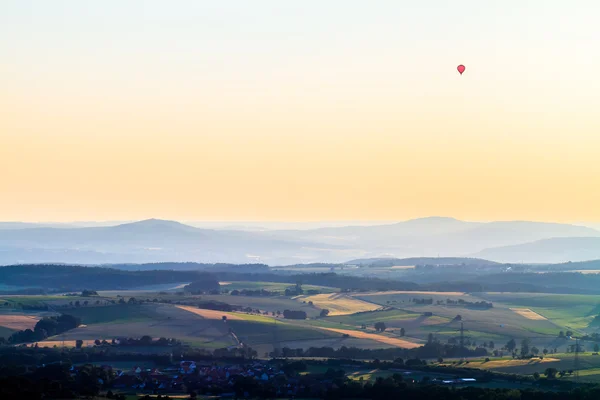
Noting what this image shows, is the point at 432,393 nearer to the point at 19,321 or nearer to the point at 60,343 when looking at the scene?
→ the point at 60,343

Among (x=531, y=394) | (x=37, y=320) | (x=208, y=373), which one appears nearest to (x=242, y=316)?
(x=37, y=320)

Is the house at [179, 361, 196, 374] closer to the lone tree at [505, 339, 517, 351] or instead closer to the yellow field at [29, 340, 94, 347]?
the yellow field at [29, 340, 94, 347]

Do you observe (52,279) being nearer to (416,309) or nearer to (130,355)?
(416,309)

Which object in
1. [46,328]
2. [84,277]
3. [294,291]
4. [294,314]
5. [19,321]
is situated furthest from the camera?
[84,277]

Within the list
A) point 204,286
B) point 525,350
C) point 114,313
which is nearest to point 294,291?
point 204,286

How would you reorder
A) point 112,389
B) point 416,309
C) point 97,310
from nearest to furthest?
point 112,389 < point 97,310 < point 416,309

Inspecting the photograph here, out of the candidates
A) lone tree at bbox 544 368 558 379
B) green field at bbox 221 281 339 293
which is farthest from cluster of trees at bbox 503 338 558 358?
green field at bbox 221 281 339 293

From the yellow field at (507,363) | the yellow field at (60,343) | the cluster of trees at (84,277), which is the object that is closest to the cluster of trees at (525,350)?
the yellow field at (507,363)
